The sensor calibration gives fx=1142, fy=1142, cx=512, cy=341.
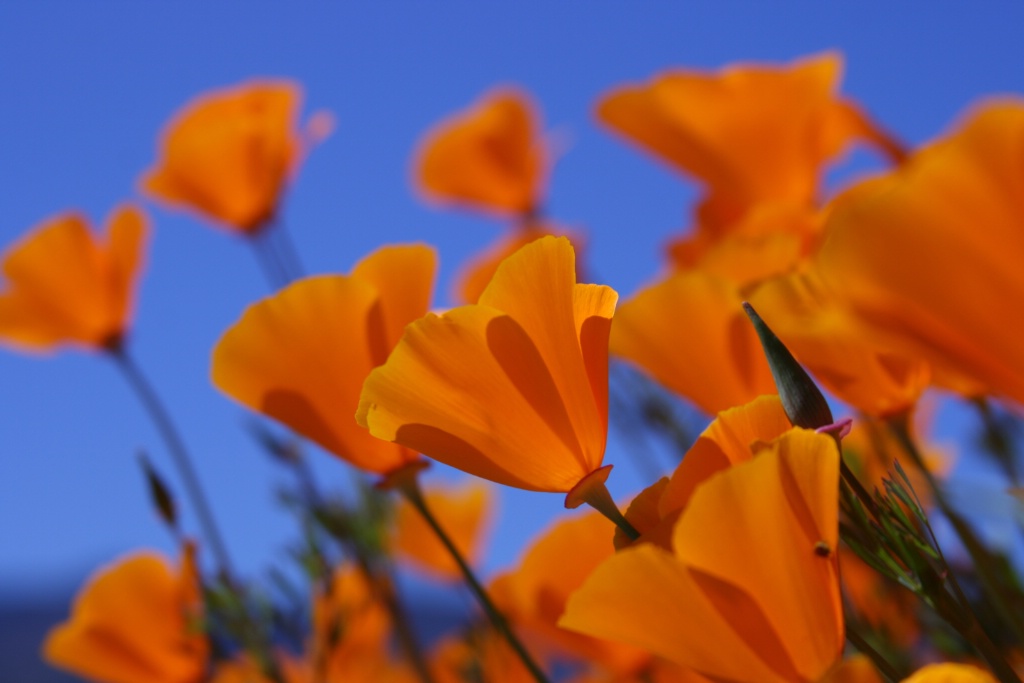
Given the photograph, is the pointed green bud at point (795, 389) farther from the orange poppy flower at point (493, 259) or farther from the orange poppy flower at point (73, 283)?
the orange poppy flower at point (73, 283)

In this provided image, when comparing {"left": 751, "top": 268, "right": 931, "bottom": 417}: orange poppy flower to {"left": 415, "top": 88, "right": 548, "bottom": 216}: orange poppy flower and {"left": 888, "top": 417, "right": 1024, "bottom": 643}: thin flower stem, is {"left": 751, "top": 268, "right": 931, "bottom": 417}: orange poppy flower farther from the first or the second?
{"left": 415, "top": 88, "right": 548, "bottom": 216}: orange poppy flower

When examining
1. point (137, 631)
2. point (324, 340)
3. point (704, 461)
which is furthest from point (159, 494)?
point (704, 461)

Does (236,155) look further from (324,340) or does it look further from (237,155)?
(324,340)

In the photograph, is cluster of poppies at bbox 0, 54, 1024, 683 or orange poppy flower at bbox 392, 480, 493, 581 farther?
orange poppy flower at bbox 392, 480, 493, 581

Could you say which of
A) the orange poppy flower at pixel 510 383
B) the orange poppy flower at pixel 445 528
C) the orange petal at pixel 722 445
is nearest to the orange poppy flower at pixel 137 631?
the orange poppy flower at pixel 445 528

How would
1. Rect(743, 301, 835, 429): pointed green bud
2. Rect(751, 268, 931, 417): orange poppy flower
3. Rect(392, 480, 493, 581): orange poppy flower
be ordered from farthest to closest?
Rect(392, 480, 493, 581): orange poppy flower → Rect(751, 268, 931, 417): orange poppy flower → Rect(743, 301, 835, 429): pointed green bud

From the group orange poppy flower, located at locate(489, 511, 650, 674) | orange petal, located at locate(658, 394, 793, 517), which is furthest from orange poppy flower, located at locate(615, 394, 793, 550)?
orange poppy flower, located at locate(489, 511, 650, 674)
